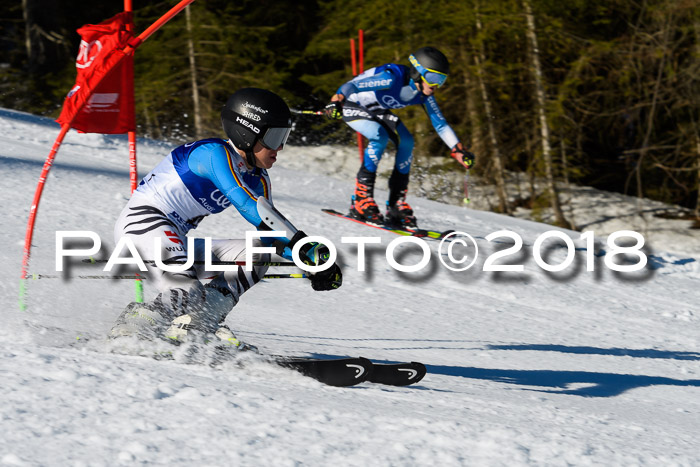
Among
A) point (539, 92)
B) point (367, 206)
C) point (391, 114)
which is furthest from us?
point (539, 92)

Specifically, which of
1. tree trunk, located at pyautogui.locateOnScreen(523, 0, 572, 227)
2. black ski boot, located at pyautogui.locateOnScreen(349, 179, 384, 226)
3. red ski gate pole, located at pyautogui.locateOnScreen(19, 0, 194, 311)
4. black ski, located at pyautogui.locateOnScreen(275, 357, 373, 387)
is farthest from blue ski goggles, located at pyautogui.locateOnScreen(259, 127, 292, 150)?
tree trunk, located at pyautogui.locateOnScreen(523, 0, 572, 227)

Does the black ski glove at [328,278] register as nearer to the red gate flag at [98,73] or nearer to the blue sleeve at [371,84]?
the red gate flag at [98,73]

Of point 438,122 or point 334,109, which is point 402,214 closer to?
point 438,122

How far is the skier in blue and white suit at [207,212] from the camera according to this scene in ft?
10.5

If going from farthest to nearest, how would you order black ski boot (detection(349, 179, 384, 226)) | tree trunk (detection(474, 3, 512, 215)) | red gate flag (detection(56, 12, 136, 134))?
tree trunk (detection(474, 3, 512, 215)), black ski boot (detection(349, 179, 384, 226)), red gate flag (detection(56, 12, 136, 134))

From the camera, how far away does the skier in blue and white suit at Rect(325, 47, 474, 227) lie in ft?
22.9

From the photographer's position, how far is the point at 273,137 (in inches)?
134

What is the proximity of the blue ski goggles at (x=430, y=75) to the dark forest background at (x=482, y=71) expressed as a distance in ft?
22.5

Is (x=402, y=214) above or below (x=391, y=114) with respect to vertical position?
below

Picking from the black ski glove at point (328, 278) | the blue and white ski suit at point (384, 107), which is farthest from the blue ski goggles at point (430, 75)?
the black ski glove at point (328, 278)

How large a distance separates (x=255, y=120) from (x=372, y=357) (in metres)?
1.43

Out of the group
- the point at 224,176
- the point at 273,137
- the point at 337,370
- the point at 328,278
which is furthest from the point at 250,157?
the point at 337,370

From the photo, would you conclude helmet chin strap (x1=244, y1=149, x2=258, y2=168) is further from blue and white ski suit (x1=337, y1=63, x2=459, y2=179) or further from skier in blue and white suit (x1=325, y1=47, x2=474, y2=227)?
blue and white ski suit (x1=337, y1=63, x2=459, y2=179)

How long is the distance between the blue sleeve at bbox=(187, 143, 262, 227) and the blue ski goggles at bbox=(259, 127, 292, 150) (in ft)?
0.71
